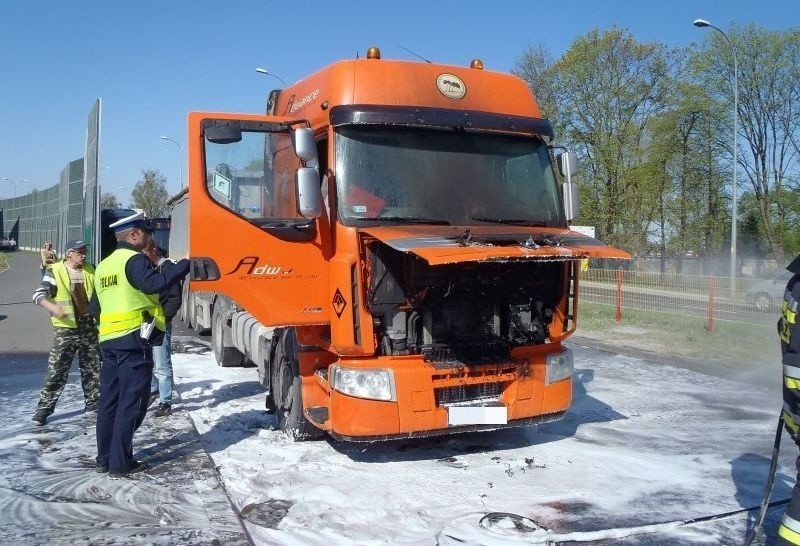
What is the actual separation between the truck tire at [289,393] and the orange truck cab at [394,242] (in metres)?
0.03

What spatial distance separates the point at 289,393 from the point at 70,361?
215 cm

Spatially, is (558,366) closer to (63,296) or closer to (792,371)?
(792,371)

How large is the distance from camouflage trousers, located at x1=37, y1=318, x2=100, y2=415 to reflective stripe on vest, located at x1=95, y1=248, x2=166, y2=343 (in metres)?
1.54

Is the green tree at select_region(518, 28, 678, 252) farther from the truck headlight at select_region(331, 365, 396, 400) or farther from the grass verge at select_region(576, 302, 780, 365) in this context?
the truck headlight at select_region(331, 365, 396, 400)

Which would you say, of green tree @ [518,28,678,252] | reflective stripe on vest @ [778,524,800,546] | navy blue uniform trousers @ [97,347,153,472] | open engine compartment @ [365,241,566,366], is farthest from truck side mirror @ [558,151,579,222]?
green tree @ [518,28,678,252]

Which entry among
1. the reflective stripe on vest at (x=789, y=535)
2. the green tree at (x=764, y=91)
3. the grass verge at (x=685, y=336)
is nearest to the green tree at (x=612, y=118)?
the green tree at (x=764, y=91)

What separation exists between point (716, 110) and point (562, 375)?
105 feet

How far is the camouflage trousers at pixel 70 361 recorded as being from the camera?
258 inches

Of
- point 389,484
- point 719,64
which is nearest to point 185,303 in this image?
point 389,484

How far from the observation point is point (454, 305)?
5547 mm

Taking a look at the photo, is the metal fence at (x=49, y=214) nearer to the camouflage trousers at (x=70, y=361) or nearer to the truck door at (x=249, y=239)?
the camouflage trousers at (x=70, y=361)

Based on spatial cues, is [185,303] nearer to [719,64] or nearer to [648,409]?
[648,409]

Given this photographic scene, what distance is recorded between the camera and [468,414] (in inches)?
215

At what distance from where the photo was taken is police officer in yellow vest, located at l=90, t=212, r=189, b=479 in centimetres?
522
